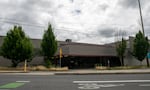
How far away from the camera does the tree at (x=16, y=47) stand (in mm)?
33406

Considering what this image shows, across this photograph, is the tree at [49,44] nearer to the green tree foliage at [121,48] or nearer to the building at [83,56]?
the building at [83,56]

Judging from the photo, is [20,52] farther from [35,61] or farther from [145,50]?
[145,50]

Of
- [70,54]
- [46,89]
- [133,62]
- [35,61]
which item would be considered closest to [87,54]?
[70,54]

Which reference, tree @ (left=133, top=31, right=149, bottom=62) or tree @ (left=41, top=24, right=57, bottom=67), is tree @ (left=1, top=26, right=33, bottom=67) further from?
tree @ (left=133, top=31, right=149, bottom=62)

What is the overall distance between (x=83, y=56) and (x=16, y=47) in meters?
16.7

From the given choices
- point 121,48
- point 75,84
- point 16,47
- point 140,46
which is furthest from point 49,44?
point 75,84

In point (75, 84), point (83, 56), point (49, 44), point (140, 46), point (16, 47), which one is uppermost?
point (140, 46)

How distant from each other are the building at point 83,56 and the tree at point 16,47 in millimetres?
6953

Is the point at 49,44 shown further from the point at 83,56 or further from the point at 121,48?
the point at 121,48

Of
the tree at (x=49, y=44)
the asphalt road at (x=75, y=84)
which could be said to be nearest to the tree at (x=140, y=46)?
the tree at (x=49, y=44)

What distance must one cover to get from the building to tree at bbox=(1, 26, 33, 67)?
6.95 meters

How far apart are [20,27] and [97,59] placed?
886 inches

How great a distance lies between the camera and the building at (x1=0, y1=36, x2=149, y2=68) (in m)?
42.6

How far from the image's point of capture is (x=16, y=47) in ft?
109
